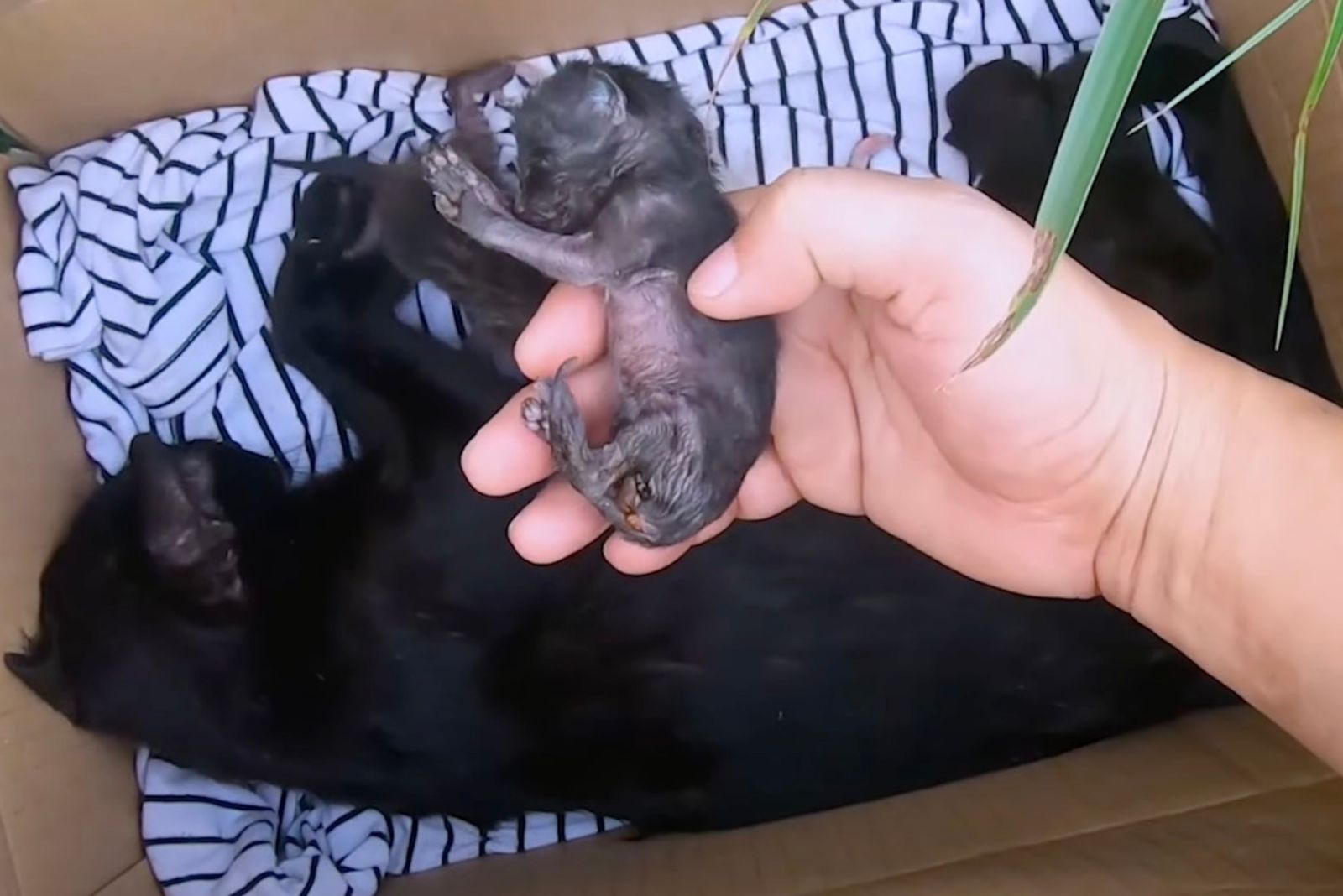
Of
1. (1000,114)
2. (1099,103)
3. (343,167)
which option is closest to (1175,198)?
(1000,114)

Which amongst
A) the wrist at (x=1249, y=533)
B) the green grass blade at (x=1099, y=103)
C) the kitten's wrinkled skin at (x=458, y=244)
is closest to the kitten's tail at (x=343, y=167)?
the kitten's wrinkled skin at (x=458, y=244)

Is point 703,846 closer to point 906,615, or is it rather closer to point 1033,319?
point 906,615

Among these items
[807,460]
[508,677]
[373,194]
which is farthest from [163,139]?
[807,460]

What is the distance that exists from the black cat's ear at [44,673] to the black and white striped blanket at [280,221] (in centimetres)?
11

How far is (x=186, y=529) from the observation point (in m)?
1.11

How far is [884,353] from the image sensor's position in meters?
0.85

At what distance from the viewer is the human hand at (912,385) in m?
0.74

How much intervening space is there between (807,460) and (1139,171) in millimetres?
496

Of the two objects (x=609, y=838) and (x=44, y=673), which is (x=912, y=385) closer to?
(x=609, y=838)

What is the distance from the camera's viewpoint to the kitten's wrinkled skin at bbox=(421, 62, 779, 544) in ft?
2.58

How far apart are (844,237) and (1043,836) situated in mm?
463

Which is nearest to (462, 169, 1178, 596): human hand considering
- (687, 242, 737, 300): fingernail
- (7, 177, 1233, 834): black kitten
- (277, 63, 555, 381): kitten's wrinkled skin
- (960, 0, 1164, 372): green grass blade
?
(687, 242, 737, 300): fingernail

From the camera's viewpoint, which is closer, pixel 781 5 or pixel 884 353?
pixel 884 353

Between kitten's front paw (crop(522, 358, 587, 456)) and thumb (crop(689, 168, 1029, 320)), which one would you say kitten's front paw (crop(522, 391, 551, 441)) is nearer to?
kitten's front paw (crop(522, 358, 587, 456))
